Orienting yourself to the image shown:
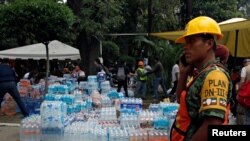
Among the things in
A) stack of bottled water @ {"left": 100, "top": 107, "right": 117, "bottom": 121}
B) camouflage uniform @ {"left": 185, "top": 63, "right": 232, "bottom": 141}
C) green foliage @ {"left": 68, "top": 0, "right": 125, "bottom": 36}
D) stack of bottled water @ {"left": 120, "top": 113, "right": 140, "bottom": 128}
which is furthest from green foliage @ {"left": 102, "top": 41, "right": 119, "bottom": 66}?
camouflage uniform @ {"left": 185, "top": 63, "right": 232, "bottom": 141}

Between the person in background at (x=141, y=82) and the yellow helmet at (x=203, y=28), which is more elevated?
the yellow helmet at (x=203, y=28)

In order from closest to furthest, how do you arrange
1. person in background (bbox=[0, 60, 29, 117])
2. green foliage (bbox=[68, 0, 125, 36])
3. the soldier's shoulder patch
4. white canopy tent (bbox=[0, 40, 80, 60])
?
the soldier's shoulder patch, person in background (bbox=[0, 60, 29, 117]), white canopy tent (bbox=[0, 40, 80, 60]), green foliage (bbox=[68, 0, 125, 36])

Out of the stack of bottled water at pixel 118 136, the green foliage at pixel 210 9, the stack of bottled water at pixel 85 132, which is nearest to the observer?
the stack of bottled water at pixel 118 136

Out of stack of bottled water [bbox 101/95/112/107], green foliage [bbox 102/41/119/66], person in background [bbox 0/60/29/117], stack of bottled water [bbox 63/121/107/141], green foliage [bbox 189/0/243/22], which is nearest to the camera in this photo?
stack of bottled water [bbox 63/121/107/141]

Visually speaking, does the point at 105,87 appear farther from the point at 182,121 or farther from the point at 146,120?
the point at 182,121

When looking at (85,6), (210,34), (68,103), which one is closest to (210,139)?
(210,34)

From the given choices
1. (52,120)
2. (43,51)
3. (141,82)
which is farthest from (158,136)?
(141,82)

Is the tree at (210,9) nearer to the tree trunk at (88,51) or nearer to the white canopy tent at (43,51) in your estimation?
the tree trunk at (88,51)

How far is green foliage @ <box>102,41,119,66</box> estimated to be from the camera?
93.9 feet

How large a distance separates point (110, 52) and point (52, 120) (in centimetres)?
2289

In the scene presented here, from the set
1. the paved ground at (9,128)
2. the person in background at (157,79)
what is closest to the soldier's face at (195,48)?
the paved ground at (9,128)

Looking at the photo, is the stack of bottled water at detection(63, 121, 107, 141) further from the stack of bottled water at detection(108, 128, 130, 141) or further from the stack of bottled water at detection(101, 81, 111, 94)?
the stack of bottled water at detection(101, 81, 111, 94)

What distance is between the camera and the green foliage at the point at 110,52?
93.9ft

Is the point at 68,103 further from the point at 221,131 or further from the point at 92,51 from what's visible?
the point at 92,51
